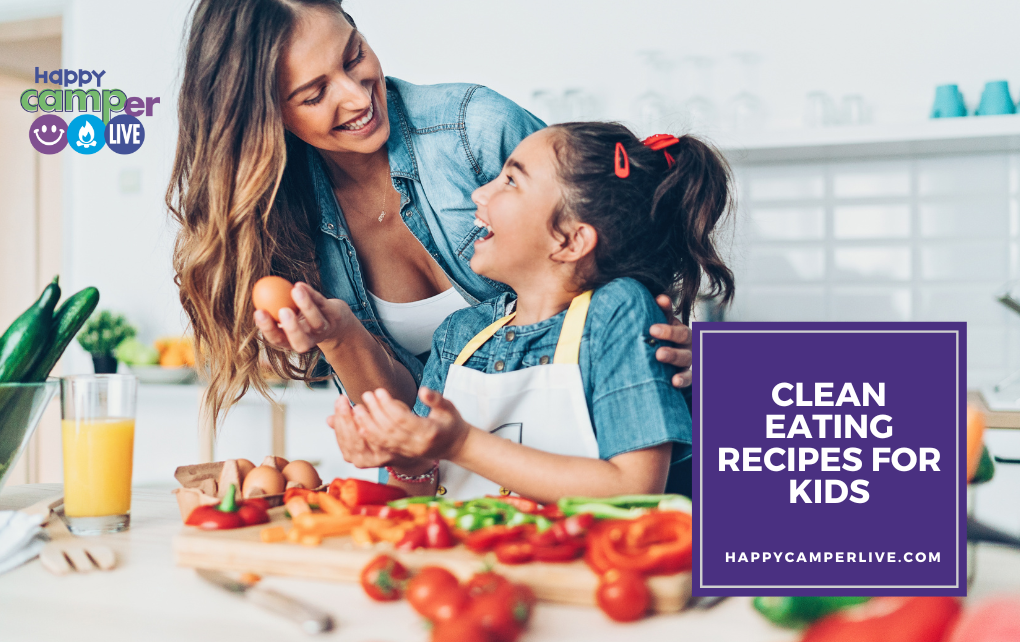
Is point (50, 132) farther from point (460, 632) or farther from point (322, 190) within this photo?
point (460, 632)

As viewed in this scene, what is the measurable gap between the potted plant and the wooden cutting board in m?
2.72

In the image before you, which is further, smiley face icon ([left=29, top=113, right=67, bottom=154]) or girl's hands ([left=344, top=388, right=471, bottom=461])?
smiley face icon ([left=29, top=113, right=67, bottom=154])

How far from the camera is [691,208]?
1208 millimetres

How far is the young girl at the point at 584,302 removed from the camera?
3.38 feet

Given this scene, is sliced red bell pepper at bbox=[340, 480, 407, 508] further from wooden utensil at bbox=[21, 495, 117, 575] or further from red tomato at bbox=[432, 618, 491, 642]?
red tomato at bbox=[432, 618, 491, 642]

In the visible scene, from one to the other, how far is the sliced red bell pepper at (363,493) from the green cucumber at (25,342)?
0.42 meters

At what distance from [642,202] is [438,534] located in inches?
25.2

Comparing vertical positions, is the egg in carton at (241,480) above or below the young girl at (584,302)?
below

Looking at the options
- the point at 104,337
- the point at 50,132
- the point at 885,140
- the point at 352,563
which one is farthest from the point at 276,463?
the point at 50,132

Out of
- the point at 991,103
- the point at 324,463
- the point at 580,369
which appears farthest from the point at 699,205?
the point at 324,463

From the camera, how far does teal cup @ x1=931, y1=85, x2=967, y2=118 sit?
245cm

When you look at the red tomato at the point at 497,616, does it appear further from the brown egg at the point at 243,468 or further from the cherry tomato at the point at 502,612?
the brown egg at the point at 243,468

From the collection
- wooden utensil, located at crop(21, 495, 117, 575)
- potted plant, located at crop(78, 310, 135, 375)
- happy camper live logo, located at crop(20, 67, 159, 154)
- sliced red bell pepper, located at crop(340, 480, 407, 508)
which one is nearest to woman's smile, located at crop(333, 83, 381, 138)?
sliced red bell pepper, located at crop(340, 480, 407, 508)

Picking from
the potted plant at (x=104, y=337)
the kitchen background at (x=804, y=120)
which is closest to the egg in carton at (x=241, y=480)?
the kitchen background at (x=804, y=120)
